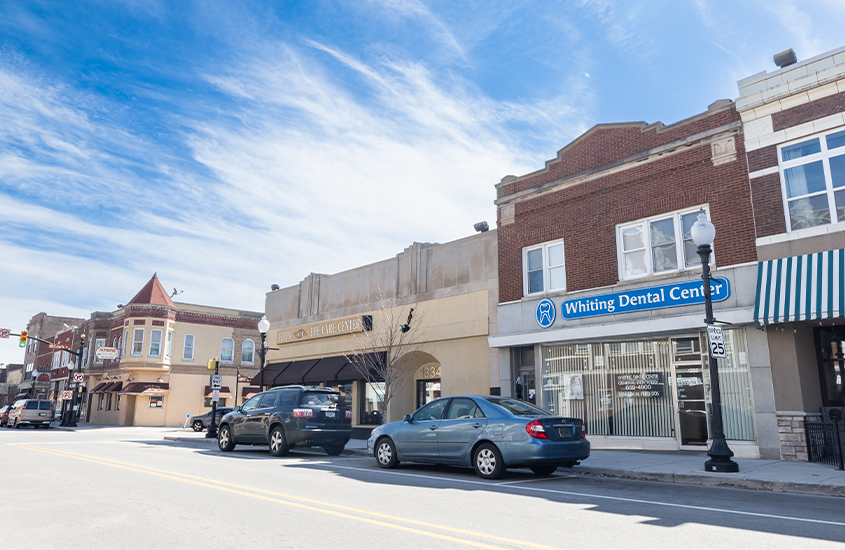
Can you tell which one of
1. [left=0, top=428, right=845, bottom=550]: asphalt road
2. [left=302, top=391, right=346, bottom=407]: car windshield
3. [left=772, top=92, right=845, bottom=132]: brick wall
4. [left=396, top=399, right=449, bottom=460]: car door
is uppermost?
[left=772, top=92, right=845, bottom=132]: brick wall

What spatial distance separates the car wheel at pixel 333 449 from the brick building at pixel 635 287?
524cm

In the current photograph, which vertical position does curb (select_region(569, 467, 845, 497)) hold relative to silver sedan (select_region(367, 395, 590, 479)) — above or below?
below

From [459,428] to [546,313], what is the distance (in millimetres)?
7242

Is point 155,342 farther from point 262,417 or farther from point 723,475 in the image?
point 723,475

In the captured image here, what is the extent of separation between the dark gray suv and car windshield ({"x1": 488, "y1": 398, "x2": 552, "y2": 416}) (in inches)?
235

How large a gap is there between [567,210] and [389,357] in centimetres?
793

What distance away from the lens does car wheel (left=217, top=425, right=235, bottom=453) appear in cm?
1721

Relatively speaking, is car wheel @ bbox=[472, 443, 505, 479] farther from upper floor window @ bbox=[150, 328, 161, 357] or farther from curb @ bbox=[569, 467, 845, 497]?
upper floor window @ bbox=[150, 328, 161, 357]

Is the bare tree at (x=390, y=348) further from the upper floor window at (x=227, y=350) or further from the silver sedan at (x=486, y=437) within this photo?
the upper floor window at (x=227, y=350)

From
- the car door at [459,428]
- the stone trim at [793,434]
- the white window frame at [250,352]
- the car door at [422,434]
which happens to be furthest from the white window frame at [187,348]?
the stone trim at [793,434]

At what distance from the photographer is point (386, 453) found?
1255cm

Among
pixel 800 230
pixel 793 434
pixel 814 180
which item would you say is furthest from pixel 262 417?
pixel 814 180

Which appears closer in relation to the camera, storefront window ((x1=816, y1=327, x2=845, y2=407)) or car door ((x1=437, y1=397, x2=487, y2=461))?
car door ((x1=437, y1=397, x2=487, y2=461))

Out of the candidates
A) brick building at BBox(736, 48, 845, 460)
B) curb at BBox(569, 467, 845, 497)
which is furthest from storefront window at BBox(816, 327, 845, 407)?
curb at BBox(569, 467, 845, 497)
